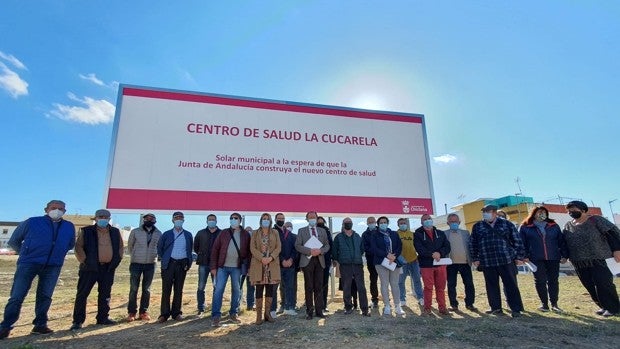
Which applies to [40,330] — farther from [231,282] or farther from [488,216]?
[488,216]

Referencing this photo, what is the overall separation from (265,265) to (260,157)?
315cm

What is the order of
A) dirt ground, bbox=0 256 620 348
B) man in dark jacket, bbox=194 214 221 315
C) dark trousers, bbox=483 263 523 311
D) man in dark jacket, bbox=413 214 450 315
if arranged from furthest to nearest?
1. man in dark jacket, bbox=194 214 221 315
2. man in dark jacket, bbox=413 214 450 315
3. dark trousers, bbox=483 263 523 311
4. dirt ground, bbox=0 256 620 348

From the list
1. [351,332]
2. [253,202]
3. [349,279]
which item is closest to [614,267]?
[349,279]

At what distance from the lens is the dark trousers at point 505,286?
581 cm

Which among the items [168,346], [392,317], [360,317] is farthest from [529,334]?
[168,346]

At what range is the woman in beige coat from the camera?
5.55 meters

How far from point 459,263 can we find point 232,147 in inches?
Result: 214

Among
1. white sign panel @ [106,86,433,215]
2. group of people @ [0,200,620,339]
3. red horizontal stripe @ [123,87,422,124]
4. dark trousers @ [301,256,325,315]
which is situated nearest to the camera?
group of people @ [0,200,620,339]

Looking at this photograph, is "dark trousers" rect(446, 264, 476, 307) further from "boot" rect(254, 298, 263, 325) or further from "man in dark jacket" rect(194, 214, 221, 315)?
"man in dark jacket" rect(194, 214, 221, 315)

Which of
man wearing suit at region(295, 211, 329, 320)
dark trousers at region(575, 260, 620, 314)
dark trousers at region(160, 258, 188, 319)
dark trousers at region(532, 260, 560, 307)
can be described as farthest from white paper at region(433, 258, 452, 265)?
dark trousers at region(160, 258, 188, 319)

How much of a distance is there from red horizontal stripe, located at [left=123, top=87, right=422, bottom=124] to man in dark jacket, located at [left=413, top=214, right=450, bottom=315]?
159 inches

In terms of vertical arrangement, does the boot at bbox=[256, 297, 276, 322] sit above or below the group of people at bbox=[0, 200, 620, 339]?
below

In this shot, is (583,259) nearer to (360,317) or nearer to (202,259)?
(360,317)

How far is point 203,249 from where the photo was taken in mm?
6398
